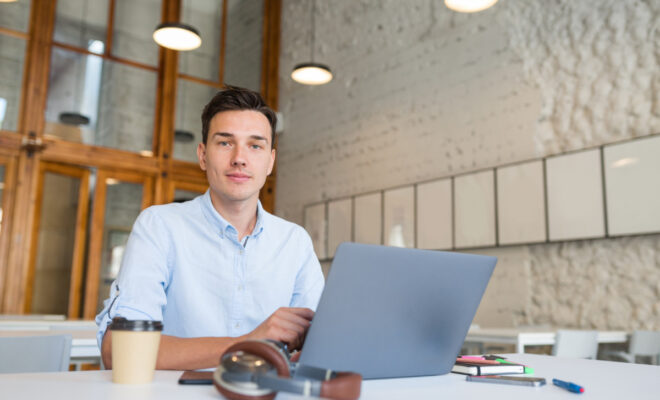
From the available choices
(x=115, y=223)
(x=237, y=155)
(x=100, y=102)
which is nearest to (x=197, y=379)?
(x=237, y=155)

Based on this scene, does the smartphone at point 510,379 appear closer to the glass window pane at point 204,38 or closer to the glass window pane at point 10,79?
the glass window pane at point 10,79

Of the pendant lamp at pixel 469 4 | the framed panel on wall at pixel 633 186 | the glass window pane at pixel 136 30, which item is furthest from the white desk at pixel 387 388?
the glass window pane at pixel 136 30

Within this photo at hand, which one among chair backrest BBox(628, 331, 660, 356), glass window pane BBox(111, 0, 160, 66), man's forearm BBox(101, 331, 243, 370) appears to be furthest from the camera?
glass window pane BBox(111, 0, 160, 66)

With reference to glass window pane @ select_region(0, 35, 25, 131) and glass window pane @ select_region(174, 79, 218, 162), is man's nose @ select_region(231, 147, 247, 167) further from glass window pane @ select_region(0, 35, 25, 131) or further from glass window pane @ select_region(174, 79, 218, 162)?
glass window pane @ select_region(174, 79, 218, 162)

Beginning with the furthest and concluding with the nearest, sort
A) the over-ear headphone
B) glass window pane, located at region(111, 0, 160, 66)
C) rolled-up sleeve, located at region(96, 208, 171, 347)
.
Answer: glass window pane, located at region(111, 0, 160, 66)
rolled-up sleeve, located at region(96, 208, 171, 347)
the over-ear headphone

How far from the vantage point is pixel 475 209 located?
5.09 m

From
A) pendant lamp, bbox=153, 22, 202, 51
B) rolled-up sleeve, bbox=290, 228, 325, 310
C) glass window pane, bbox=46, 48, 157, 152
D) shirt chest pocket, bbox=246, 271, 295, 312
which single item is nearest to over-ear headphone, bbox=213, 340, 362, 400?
shirt chest pocket, bbox=246, 271, 295, 312

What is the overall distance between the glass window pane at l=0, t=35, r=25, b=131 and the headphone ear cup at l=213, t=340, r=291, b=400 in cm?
641

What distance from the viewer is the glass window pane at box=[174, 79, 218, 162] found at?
725 cm

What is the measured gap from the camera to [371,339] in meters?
0.94

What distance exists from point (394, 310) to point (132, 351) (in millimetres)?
423

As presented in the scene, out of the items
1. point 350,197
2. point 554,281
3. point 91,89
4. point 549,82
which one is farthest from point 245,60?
point 554,281

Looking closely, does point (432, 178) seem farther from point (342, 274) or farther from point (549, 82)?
point (342, 274)

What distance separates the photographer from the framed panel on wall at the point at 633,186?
3.93 m
